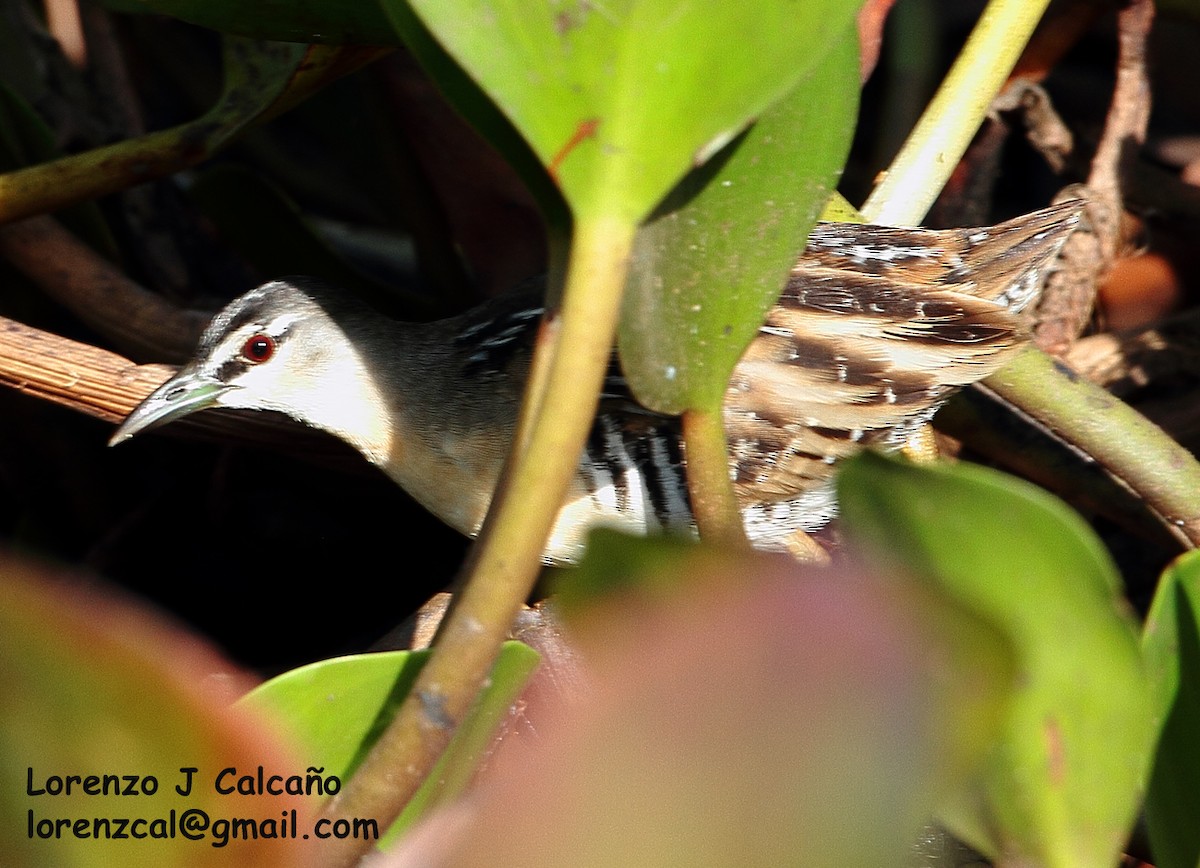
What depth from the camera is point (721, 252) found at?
3.18ft

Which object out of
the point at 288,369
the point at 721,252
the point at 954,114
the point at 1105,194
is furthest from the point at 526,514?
the point at 1105,194

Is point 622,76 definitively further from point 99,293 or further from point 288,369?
point 99,293

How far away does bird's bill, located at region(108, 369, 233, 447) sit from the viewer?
60.5 inches

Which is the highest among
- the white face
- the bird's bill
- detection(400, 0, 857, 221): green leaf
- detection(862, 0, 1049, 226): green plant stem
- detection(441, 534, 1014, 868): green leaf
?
detection(862, 0, 1049, 226): green plant stem

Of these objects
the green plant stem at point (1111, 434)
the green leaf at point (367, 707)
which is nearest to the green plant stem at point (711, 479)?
the green leaf at point (367, 707)

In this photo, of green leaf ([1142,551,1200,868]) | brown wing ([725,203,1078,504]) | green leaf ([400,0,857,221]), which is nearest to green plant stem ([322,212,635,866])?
green leaf ([400,0,857,221])

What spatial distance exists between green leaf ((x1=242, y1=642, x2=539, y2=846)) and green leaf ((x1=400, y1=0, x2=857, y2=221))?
0.33 m

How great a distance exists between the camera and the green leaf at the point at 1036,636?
622mm

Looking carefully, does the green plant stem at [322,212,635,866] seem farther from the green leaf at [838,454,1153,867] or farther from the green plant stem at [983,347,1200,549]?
the green plant stem at [983,347,1200,549]

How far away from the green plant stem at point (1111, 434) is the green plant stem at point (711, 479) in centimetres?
68

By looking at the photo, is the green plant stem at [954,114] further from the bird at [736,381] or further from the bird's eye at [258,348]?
the bird's eye at [258,348]

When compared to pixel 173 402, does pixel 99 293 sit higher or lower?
higher

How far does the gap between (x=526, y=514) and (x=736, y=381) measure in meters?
0.85

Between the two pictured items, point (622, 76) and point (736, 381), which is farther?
point (736, 381)
